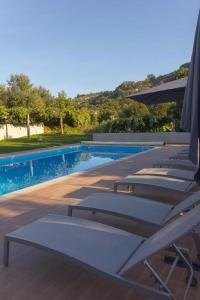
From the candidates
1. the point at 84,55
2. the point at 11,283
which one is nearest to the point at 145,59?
the point at 84,55

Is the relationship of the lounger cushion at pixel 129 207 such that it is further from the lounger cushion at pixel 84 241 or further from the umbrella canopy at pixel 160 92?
the umbrella canopy at pixel 160 92

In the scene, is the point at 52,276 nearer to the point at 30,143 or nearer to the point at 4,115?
the point at 30,143

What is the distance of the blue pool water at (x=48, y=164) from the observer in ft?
34.1

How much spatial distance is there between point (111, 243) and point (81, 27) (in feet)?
69.4

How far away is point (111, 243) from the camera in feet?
9.29

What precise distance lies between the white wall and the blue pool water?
1.92 m

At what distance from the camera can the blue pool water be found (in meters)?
10.4

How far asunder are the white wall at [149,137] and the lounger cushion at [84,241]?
16.0m

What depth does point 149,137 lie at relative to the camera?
792 inches

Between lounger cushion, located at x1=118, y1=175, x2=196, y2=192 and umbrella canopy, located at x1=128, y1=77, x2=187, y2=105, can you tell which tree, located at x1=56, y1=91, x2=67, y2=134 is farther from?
lounger cushion, located at x1=118, y1=175, x2=196, y2=192

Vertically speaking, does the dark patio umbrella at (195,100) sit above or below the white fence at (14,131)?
above

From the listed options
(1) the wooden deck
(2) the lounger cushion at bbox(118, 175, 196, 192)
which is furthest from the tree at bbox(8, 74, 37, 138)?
(1) the wooden deck

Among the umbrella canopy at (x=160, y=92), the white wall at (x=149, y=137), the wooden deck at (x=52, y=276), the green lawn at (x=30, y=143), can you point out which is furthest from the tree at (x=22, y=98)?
the wooden deck at (x=52, y=276)

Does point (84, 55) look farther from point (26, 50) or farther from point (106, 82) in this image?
point (106, 82)
